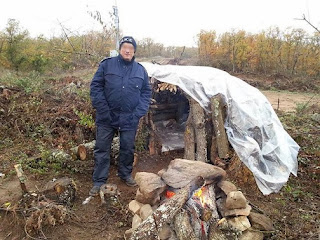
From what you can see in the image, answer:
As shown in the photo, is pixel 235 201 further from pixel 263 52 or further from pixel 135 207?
pixel 263 52

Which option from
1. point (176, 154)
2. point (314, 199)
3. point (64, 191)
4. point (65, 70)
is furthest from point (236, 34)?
point (64, 191)

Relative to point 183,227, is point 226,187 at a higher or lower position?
higher

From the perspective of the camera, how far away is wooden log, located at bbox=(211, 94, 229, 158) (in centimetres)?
441

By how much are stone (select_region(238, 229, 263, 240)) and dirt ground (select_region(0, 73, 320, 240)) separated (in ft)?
0.47

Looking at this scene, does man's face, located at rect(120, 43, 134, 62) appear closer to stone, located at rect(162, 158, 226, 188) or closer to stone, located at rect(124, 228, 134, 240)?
stone, located at rect(162, 158, 226, 188)

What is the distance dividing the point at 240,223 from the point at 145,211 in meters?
1.02

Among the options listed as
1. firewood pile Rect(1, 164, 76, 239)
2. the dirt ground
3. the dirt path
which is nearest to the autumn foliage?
the dirt path

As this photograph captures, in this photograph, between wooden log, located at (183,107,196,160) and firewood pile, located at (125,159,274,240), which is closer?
firewood pile, located at (125,159,274,240)

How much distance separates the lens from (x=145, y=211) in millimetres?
2998

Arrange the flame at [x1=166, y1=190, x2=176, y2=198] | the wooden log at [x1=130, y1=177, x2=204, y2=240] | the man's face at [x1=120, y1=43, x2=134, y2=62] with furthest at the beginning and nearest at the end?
the man's face at [x1=120, y1=43, x2=134, y2=62]
the flame at [x1=166, y1=190, x2=176, y2=198]
the wooden log at [x1=130, y1=177, x2=204, y2=240]

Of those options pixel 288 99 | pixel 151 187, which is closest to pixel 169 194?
pixel 151 187

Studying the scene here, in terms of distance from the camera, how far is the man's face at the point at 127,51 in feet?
12.0

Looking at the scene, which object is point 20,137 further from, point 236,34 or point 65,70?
point 236,34

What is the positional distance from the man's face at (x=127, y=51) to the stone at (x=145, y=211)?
1.98 m
